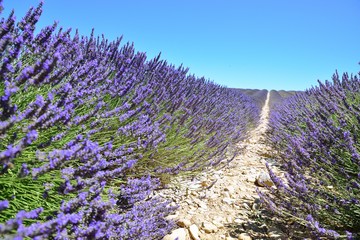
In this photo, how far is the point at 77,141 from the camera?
1271mm

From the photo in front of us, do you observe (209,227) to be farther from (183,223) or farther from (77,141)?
(77,141)

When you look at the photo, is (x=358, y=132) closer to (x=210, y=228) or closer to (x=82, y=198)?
(x=210, y=228)

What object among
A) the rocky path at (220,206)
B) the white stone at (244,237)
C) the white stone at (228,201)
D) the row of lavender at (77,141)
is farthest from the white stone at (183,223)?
the white stone at (228,201)

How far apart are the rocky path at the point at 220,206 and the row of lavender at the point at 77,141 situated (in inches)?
9.0

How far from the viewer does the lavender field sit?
0.98 metres

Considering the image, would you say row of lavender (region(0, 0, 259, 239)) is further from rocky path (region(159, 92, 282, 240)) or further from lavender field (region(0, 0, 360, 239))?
rocky path (region(159, 92, 282, 240))

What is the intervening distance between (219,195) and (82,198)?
6.00 ft

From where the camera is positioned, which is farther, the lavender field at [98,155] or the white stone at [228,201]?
the white stone at [228,201]

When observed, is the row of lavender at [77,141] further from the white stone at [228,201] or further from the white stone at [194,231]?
the white stone at [228,201]

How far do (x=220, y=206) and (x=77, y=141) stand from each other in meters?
1.54

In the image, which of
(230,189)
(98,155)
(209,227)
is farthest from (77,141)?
(230,189)

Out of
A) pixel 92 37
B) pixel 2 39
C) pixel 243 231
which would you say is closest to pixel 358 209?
pixel 243 231

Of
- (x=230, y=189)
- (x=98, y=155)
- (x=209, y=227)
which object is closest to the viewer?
(x=98, y=155)

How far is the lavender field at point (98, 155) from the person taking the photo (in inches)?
38.5
